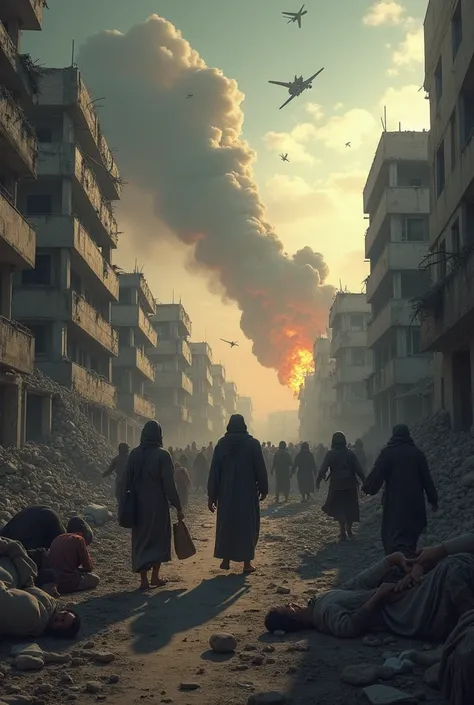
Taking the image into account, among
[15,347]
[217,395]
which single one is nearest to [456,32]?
[15,347]

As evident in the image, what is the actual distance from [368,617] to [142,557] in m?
3.57

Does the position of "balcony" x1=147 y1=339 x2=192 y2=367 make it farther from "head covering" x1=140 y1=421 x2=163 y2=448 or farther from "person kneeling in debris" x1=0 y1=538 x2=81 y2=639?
"person kneeling in debris" x1=0 y1=538 x2=81 y2=639

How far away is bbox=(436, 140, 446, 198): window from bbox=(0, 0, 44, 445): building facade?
38.6ft

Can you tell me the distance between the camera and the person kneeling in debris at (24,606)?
574 centimetres

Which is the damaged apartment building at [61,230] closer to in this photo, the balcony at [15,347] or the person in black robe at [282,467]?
the balcony at [15,347]

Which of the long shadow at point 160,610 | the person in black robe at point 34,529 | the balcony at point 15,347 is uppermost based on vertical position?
the balcony at point 15,347

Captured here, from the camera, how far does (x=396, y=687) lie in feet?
15.0

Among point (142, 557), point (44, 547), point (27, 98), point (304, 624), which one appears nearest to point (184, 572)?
point (142, 557)

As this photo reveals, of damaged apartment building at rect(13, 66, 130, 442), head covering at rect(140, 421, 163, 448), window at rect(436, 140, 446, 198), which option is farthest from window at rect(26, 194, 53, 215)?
head covering at rect(140, 421, 163, 448)

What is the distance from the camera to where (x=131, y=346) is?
151 ft

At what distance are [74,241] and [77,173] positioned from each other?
9.03 ft

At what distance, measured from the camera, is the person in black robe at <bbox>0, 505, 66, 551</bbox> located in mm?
8172

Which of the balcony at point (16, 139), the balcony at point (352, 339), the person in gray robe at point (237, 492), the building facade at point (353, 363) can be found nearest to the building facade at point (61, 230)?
the balcony at point (16, 139)

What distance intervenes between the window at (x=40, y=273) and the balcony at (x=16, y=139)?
7481 millimetres
